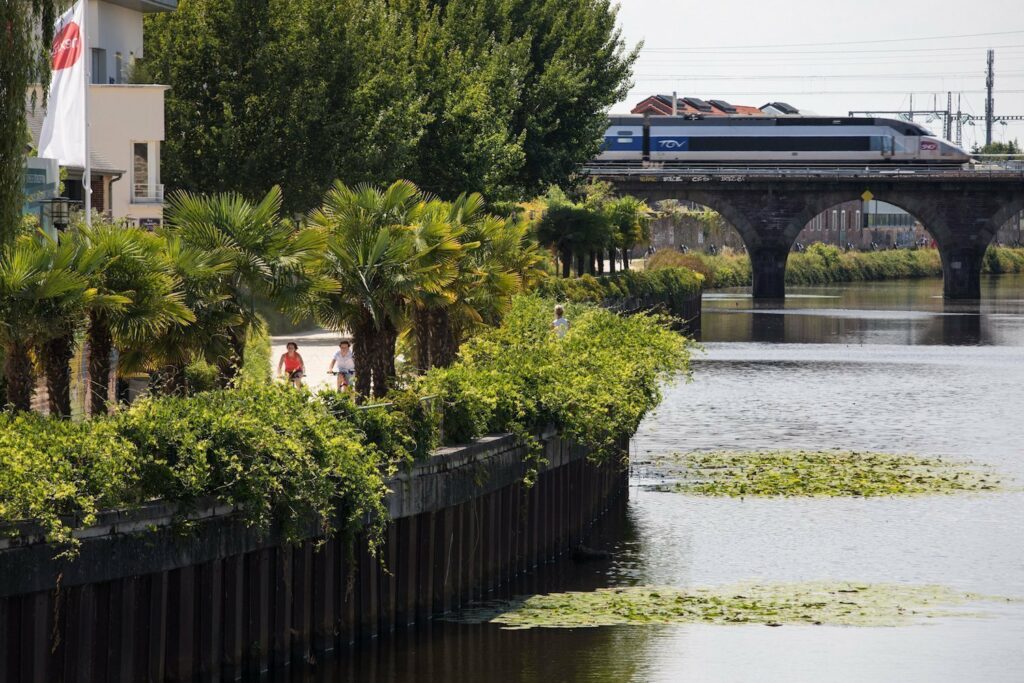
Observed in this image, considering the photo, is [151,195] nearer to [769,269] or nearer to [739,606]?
[739,606]

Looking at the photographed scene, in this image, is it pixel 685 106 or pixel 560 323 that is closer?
pixel 560 323

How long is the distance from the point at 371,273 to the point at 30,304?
6.87 metres

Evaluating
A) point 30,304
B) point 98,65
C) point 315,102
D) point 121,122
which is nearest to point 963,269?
point 315,102

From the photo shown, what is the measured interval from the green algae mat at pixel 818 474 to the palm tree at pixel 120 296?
1440 cm

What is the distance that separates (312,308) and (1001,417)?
91.4ft

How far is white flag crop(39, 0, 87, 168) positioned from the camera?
29.5 m

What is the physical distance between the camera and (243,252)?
79.9 ft

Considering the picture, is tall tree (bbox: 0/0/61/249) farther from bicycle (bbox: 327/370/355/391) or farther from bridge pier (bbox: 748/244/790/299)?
bridge pier (bbox: 748/244/790/299)

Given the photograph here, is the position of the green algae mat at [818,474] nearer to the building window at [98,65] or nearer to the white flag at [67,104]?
the white flag at [67,104]

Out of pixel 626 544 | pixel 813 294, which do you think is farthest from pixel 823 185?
pixel 626 544

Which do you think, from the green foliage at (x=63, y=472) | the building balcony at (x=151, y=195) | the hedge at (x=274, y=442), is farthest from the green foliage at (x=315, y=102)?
the green foliage at (x=63, y=472)

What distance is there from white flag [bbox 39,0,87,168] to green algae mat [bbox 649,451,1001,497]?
12942 mm

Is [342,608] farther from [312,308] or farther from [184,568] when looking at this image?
[312,308]

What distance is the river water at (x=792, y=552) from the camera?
67.6 ft
